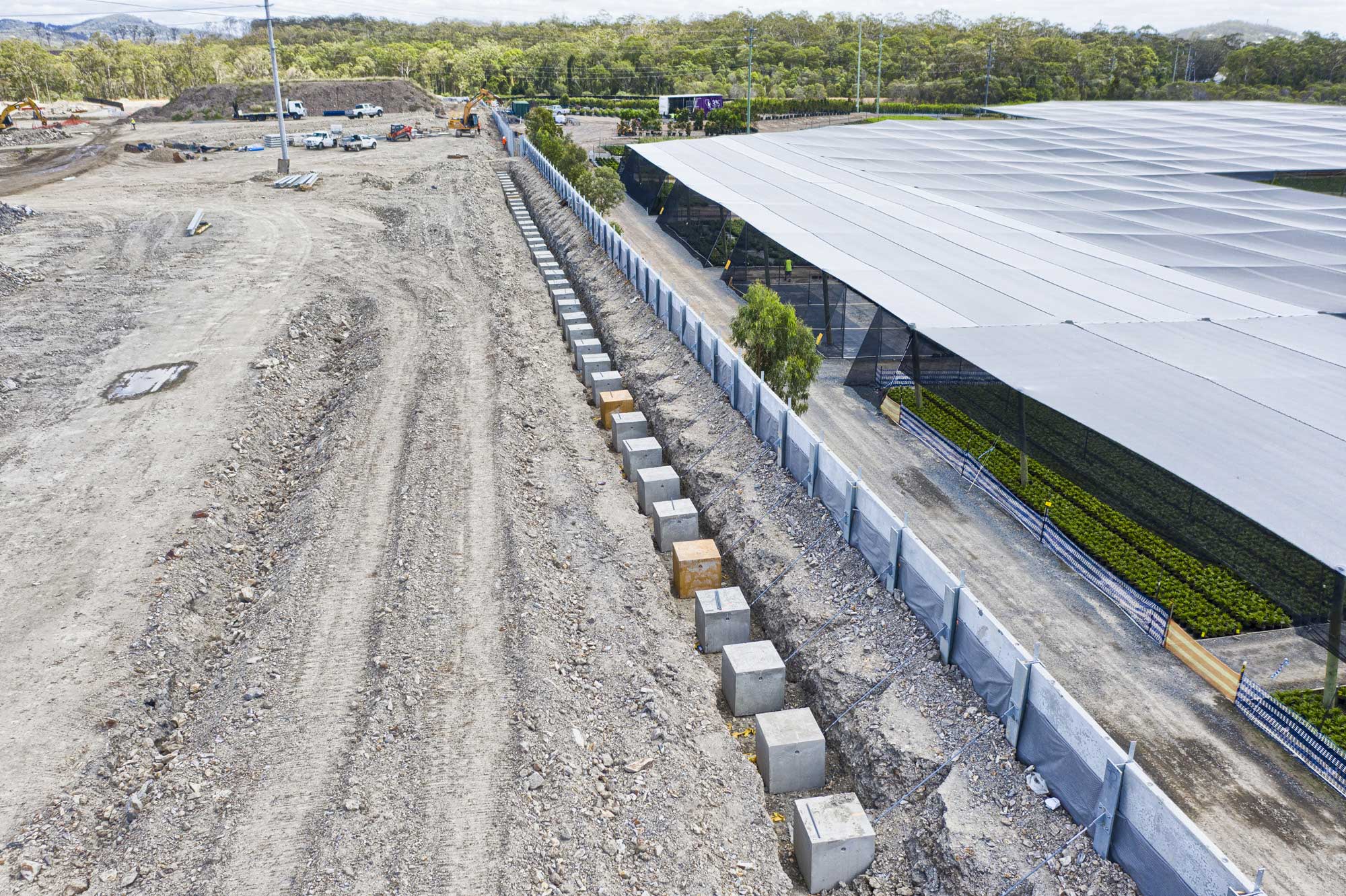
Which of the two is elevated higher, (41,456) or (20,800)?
(41,456)

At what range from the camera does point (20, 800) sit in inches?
401

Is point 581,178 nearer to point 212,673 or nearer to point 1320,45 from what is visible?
point 212,673

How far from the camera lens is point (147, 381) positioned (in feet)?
72.5

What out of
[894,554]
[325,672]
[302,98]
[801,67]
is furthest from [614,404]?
[801,67]

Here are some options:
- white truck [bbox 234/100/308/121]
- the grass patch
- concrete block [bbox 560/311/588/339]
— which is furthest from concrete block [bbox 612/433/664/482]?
white truck [bbox 234/100/308/121]

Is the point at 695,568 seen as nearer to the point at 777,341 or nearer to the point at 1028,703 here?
the point at 1028,703

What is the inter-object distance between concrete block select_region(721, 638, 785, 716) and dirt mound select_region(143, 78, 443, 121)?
314ft

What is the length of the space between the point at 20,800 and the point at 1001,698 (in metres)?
11.5

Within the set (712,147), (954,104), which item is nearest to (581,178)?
(712,147)

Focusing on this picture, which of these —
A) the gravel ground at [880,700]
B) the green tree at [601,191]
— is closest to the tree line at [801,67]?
the green tree at [601,191]

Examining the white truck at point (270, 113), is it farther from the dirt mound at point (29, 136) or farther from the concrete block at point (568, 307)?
the concrete block at point (568, 307)

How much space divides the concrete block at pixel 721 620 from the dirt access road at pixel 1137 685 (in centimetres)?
425

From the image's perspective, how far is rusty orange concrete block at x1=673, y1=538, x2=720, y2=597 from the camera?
14969 mm

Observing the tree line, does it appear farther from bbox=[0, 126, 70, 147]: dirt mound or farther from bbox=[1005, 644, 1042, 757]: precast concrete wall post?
bbox=[1005, 644, 1042, 757]: precast concrete wall post
